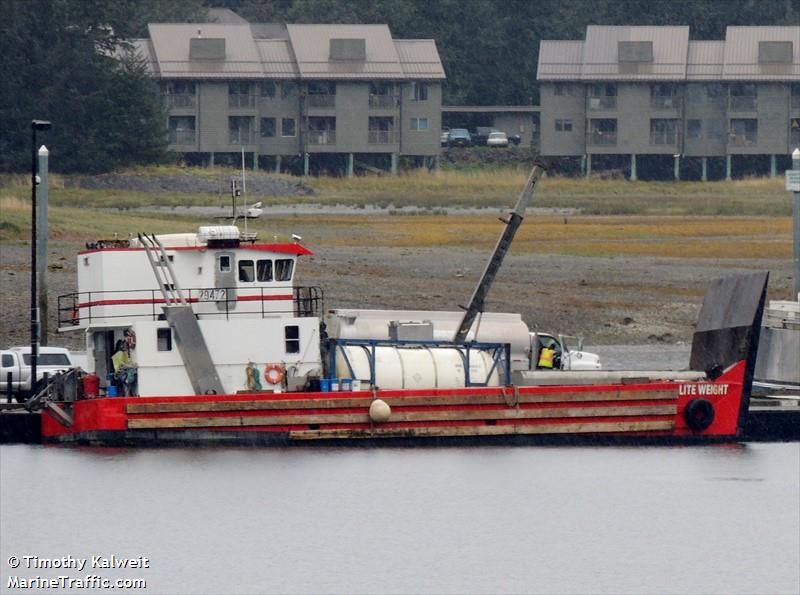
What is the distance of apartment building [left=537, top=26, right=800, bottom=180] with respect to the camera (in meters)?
137

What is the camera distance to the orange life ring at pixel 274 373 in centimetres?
4816

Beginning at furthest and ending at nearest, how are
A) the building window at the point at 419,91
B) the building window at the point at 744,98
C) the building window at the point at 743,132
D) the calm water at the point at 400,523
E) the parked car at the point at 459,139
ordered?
the parked car at the point at 459,139
the building window at the point at 419,91
the building window at the point at 744,98
the building window at the point at 743,132
the calm water at the point at 400,523

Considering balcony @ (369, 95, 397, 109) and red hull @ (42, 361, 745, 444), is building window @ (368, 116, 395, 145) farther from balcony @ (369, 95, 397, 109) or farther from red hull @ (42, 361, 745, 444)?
red hull @ (42, 361, 745, 444)

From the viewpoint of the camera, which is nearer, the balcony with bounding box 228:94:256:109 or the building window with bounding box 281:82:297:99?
the balcony with bounding box 228:94:256:109

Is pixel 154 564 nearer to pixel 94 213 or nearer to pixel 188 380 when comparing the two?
pixel 188 380

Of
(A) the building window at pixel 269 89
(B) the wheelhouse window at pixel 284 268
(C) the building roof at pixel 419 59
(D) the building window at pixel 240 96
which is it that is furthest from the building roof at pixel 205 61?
(B) the wheelhouse window at pixel 284 268

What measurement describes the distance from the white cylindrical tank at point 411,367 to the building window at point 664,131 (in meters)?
90.0

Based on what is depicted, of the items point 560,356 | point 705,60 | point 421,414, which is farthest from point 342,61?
point 421,414

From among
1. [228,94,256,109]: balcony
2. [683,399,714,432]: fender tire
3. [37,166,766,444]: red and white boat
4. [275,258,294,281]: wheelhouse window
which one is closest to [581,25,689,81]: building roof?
[228,94,256,109]: balcony

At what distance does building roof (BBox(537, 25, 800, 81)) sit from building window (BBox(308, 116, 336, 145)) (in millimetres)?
14721

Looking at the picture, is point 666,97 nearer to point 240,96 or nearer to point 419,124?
point 419,124

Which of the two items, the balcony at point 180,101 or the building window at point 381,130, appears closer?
the balcony at point 180,101

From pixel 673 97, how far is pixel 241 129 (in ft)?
94.2

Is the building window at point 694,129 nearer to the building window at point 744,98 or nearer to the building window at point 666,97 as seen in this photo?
the building window at point 666,97
